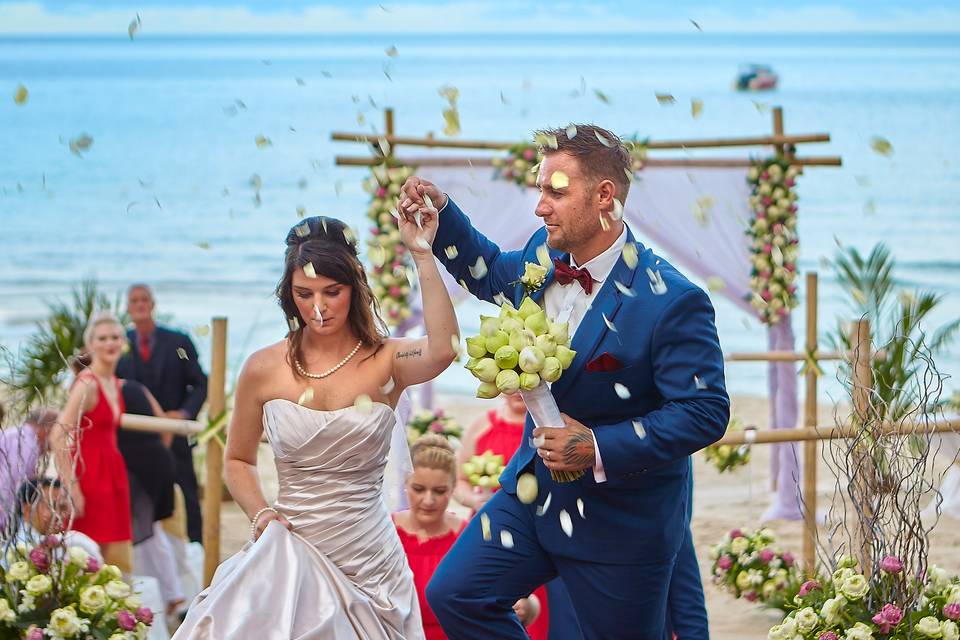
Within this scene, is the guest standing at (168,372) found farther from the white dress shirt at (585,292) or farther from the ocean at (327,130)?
the ocean at (327,130)

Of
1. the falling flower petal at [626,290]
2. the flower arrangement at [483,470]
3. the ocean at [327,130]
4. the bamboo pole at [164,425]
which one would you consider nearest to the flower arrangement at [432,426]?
the flower arrangement at [483,470]

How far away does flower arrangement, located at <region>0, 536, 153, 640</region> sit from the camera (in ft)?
14.7

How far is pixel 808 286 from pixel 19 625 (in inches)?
175

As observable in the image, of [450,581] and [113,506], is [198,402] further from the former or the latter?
[450,581]

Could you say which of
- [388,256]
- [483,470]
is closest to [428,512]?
[483,470]

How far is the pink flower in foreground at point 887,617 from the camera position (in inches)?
162

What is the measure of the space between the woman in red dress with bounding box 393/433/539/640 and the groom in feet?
4.00

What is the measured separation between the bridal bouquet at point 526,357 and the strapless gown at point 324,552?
0.48 meters

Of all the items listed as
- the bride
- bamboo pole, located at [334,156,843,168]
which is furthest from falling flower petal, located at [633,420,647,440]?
bamboo pole, located at [334,156,843,168]

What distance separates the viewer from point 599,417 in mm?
3928

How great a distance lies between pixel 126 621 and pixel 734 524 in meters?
6.27

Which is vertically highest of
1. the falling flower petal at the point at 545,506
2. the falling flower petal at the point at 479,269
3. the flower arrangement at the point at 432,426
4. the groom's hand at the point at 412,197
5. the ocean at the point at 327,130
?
the ocean at the point at 327,130

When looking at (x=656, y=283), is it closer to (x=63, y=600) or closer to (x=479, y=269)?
(x=479, y=269)

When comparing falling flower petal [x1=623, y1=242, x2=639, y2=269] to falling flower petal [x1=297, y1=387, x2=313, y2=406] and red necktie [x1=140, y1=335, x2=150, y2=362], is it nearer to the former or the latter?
falling flower petal [x1=297, y1=387, x2=313, y2=406]
